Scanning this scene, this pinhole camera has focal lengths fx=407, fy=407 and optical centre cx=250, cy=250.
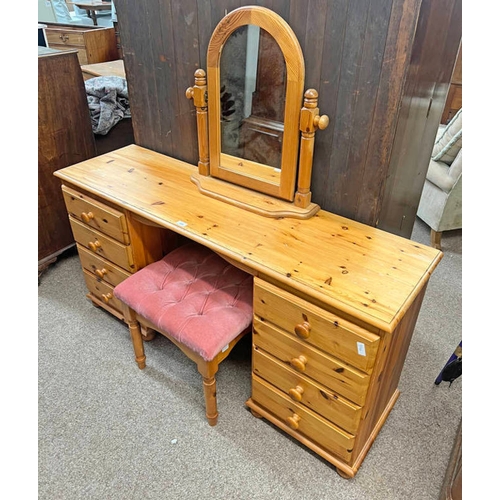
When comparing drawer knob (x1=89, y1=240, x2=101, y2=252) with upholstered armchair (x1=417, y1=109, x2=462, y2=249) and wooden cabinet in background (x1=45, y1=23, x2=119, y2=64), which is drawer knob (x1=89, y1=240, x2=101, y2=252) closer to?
upholstered armchair (x1=417, y1=109, x2=462, y2=249)

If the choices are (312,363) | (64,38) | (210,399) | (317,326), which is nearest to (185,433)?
(210,399)

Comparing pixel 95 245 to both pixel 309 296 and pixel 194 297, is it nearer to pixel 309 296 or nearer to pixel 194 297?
pixel 194 297

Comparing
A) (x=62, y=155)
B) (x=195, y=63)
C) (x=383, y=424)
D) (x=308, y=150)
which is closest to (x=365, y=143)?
(x=308, y=150)

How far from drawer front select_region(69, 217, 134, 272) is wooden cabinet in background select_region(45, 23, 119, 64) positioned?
225cm

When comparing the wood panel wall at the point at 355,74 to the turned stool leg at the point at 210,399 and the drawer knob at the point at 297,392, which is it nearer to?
the drawer knob at the point at 297,392

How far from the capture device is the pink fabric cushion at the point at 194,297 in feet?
4.15

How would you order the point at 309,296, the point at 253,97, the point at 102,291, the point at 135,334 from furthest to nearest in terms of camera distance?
the point at 102,291, the point at 135,334, the point at 253,97, the point at 309,296

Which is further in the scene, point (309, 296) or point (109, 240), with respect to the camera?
point (109, 240)

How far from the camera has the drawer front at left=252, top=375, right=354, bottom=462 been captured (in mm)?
1216

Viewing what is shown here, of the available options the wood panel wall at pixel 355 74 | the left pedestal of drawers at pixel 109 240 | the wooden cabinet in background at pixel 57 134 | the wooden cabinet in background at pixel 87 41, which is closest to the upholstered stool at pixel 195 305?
the left pedestal of drawers at pixel 109 240

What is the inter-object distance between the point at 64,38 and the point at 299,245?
10.7ft

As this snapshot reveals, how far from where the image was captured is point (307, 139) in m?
1.19

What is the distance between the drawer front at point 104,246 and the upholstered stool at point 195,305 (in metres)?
0.12

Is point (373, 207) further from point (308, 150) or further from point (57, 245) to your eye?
point (57, 245)
